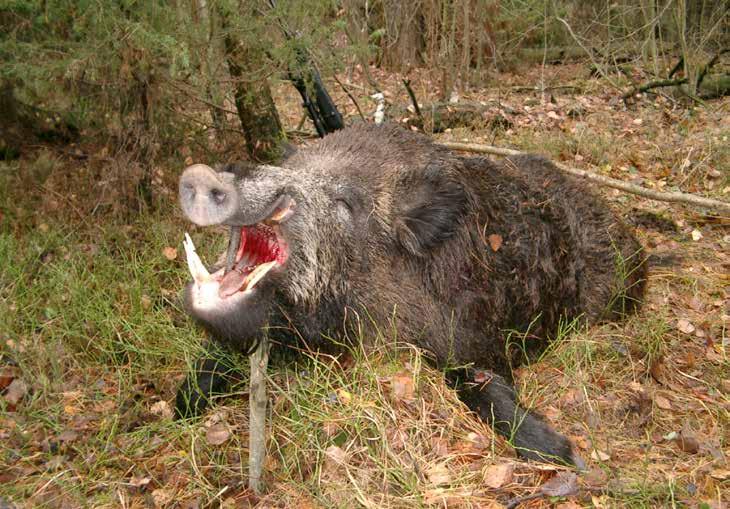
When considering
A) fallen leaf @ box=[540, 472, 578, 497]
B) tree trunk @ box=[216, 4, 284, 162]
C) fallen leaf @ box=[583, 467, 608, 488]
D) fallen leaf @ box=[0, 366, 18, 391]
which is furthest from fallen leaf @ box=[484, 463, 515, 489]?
tree trunk @ box=[216, 4, 284, 162]

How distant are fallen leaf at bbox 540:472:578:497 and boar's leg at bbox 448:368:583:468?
17 centimetres

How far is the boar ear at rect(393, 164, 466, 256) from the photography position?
11.5 ft

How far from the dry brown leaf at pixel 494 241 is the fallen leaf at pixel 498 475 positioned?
127 cm

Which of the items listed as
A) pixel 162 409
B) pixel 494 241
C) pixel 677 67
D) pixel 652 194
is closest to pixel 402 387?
pixel 494 241

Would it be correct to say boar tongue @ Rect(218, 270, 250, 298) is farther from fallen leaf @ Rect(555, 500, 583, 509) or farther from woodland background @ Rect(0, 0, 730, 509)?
fallen leaf @ Rect(555, 500, 583, 509)

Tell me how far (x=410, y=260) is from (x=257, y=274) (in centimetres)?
100

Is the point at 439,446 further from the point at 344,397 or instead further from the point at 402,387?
the point at 344,397

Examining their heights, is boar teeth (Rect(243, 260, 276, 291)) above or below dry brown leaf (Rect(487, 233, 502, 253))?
above

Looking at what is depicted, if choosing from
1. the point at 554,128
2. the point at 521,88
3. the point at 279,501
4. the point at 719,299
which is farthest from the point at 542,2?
the point at 279,501

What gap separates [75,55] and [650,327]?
3.93 metres

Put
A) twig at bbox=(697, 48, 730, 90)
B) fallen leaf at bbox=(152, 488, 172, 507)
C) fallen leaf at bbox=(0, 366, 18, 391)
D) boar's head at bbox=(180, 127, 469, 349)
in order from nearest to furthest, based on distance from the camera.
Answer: boar's head at bbox=(180, 127, 469, 349)
fallen leaf at bbox=(152, 488, 172, 507)
fallen leaf at bbox=(0, 366, 18, 391)
twig at bbox=(697, 48, 730, 90)

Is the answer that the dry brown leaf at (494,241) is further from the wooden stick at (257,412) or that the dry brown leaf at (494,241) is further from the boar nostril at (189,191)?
the boar nostril at (189,191)

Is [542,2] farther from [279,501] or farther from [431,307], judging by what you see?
[279,501]

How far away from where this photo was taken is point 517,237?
13.0 ft
